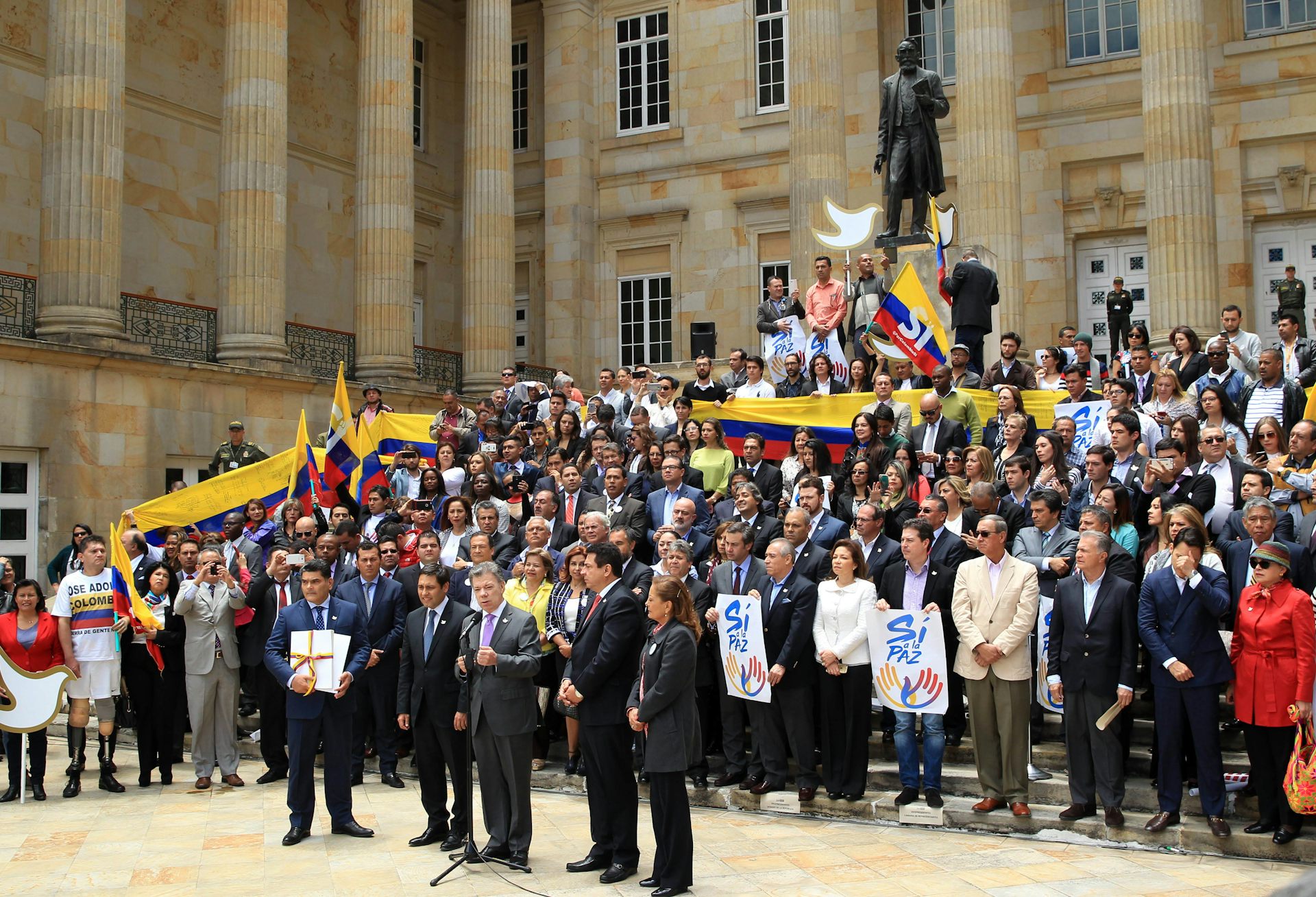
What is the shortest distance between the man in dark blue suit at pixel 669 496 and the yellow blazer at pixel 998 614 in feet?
11.5

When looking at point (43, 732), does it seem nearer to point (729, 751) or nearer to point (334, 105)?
point (729, 751)

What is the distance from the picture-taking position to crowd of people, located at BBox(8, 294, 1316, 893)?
8914 mm

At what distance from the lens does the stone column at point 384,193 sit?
1078 inches

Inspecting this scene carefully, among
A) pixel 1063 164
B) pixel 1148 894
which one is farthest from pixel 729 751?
pixel 1063 164

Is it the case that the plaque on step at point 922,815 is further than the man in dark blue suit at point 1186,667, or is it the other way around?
the plaque on step at point 922,815

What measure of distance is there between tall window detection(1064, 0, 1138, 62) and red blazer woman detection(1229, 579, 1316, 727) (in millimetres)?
22179

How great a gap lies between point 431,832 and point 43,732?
463 centimetres

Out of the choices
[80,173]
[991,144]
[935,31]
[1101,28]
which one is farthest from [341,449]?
[1101,28]

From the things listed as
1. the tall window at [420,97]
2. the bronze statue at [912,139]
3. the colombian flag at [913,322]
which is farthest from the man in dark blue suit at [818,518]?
the tall window at [420,97]

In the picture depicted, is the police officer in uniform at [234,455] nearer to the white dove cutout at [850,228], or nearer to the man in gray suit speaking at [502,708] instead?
the white dove cutout at [850,228]

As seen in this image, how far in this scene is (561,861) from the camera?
30.4 feet

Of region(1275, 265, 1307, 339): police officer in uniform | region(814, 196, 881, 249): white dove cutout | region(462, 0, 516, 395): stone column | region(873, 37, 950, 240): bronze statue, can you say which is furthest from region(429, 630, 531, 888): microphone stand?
region(462, 0, 516, 395): stone column

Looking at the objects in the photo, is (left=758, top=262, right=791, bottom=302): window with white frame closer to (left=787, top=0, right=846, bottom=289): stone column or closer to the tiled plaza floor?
(left=787, top=0, right=846, bottom=289): stone column

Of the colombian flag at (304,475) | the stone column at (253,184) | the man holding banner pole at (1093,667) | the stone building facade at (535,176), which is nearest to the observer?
the man holding banner pole at (1093,667)
